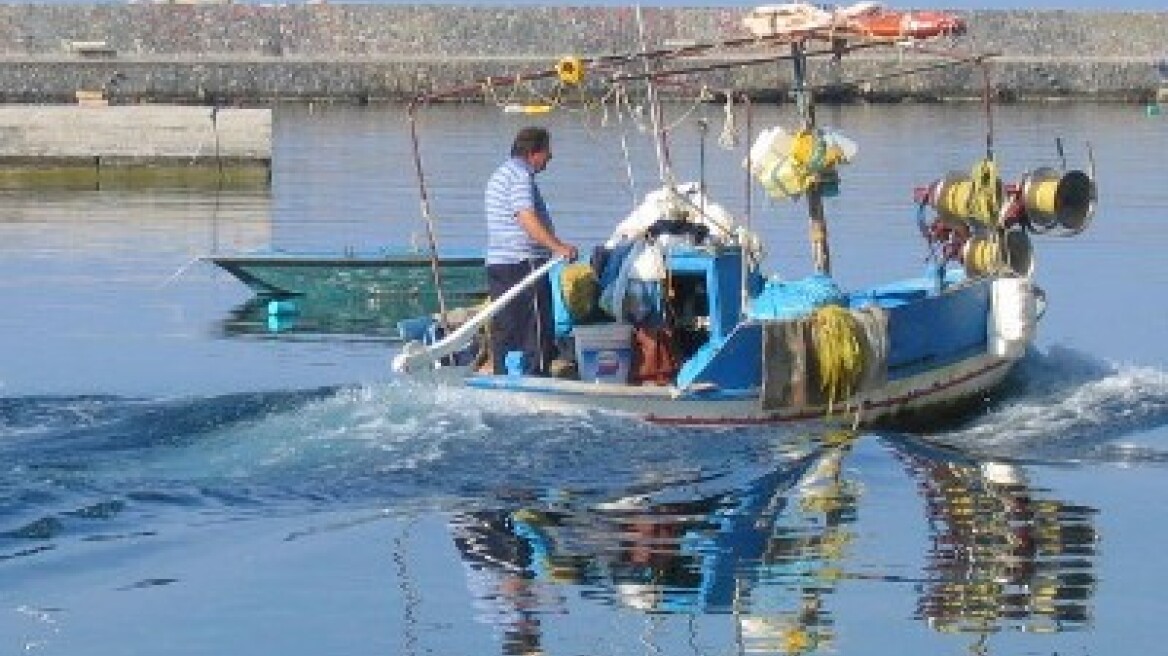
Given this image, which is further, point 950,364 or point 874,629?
point 950,364

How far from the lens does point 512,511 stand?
42.2ft

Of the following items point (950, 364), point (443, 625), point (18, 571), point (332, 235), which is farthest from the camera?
point (332, 235)

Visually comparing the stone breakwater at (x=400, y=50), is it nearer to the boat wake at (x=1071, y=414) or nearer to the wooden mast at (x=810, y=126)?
the boat wake at (x=1071, y=414)

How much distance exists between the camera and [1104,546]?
12383 mm

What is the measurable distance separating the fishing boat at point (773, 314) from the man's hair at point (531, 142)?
0.34m

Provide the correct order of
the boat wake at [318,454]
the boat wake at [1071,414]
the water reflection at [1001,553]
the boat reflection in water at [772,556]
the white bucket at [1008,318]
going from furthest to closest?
the white bucket at [1008,318] < the boat wake at [1071,414] < the boat wake at [318,454] < the water reflection at [1001,553] < the boat reflection in water at [772,556]

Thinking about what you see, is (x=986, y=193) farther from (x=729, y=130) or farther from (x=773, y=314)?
(x=773, y=314)

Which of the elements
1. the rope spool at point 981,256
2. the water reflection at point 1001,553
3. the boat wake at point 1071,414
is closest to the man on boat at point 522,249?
the water reflection at point 1001,553

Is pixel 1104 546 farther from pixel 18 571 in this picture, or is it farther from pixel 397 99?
pixel 397 99

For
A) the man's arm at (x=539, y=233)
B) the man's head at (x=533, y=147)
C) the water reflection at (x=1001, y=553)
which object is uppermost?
the man's head at (x=533, y=147)

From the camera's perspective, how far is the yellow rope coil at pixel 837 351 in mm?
15375

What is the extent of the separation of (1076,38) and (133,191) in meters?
45.9

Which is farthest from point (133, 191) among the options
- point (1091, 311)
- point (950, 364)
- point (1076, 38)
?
point (1076, 38)

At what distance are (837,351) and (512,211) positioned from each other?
210cm
